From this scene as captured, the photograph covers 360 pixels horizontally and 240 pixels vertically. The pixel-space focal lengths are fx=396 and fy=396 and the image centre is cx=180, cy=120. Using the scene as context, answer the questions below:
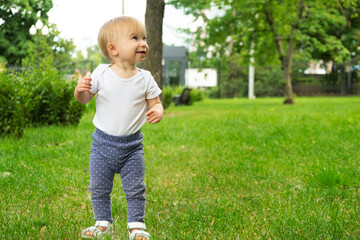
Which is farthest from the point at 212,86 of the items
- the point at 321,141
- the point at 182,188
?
the point at 182,188

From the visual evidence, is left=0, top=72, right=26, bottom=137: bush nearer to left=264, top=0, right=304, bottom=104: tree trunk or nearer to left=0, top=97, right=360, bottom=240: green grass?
left=0, top=97, right=360, bottom=240: green grass

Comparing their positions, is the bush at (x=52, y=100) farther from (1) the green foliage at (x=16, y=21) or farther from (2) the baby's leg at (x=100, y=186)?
(2) the baby's leg at (x=100, y=186)

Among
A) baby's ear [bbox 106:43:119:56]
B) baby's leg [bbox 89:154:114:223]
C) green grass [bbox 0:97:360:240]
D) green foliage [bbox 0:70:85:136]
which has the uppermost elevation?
baby's ear [bbox 106:43:119:56]

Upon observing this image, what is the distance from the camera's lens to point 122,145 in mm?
2348

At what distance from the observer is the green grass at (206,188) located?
2561mm

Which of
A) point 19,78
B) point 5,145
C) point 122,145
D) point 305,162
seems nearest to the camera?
point 122,145

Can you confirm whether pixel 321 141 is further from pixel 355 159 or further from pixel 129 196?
pixel 129 196

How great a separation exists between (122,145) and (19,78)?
490 cm

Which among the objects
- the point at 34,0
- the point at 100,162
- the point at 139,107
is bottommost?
the point at 100,162

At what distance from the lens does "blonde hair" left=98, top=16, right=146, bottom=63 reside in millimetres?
2338

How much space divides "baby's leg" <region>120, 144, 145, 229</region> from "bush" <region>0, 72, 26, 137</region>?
3941mm

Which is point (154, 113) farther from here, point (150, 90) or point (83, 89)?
point (83, 89)

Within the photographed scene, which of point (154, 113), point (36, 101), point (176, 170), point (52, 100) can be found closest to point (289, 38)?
point (52, 100)

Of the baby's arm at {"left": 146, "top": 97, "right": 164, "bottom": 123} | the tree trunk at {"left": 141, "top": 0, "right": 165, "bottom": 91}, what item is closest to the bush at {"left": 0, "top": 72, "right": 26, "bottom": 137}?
the tree trunk at {"left": 141, "top": 0, "right": 165, "bottom": 91}
